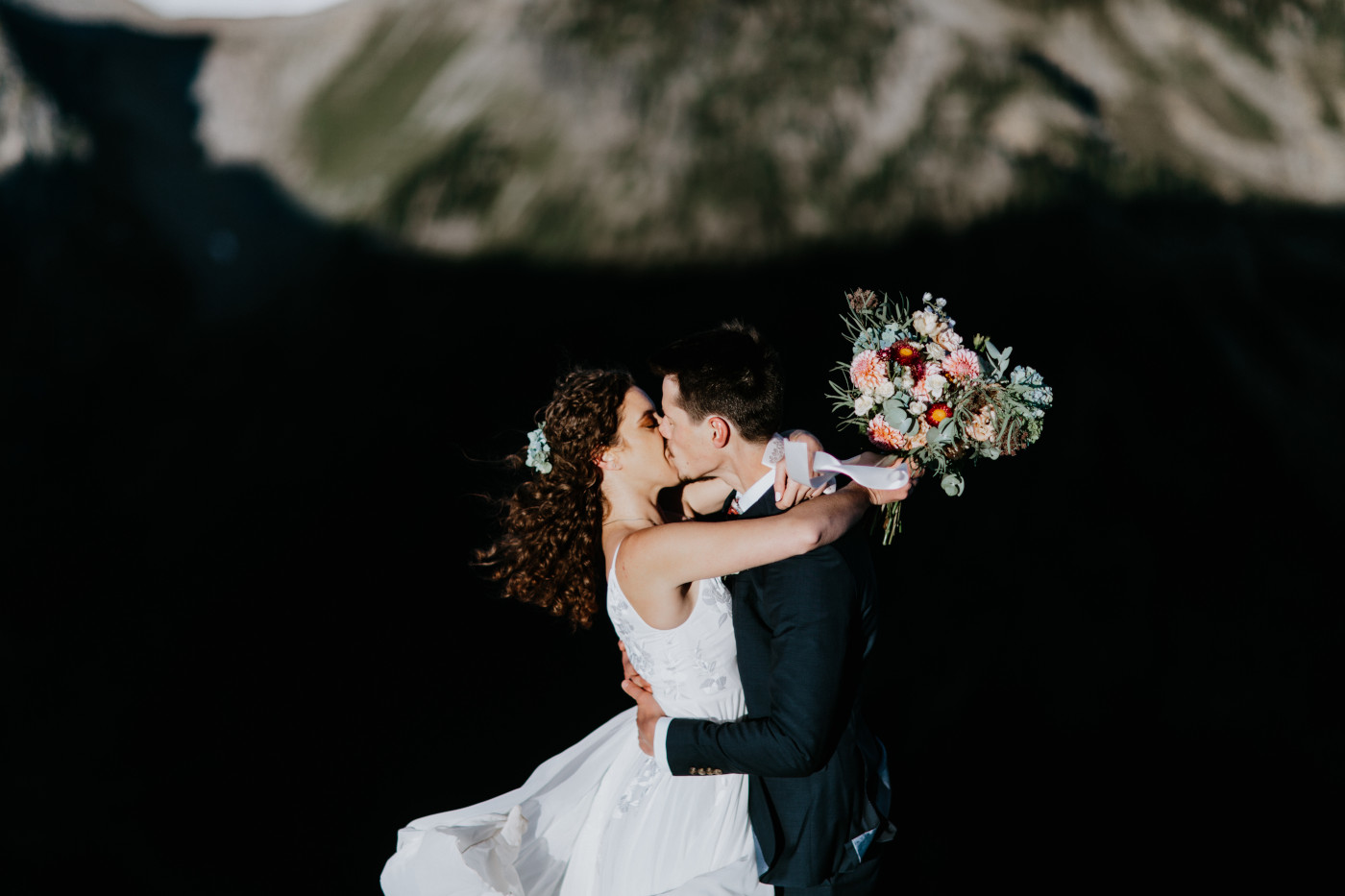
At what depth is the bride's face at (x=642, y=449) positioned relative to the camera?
2125mm

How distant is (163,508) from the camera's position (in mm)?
5121

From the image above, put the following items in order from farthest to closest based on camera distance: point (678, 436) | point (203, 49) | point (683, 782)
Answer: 1. point (203, 49)
2. point (683, 782)
3. point (678, 436)

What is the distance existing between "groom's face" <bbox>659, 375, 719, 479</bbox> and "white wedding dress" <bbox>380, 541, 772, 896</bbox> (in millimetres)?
266

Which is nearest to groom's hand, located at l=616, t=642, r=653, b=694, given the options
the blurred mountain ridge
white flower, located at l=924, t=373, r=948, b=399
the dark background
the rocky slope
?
white flower, located at l=924, t=373, r=948, b=399

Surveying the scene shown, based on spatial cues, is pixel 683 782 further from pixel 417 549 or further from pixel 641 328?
pixel 641 328

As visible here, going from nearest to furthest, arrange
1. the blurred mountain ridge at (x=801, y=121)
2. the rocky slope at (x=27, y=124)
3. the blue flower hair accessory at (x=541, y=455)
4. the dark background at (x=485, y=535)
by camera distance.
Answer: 1. the blue flower hair accessory at (x=541, y=455)
2. the dark background at (x=485, y=535)
3. the blurred mountain ridge at (x=801, y=121)
4. the rocky slope at (x=27, y=124)

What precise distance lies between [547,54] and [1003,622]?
4763mm

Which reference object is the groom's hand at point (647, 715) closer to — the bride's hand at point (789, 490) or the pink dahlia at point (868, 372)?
the bride's hand at point (789, 490)

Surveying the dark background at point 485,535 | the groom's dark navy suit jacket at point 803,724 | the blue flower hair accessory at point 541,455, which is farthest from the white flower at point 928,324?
the dark background at point 485,535

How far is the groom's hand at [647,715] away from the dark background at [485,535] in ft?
6.63

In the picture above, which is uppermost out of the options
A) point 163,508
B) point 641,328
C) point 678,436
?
point 641,328

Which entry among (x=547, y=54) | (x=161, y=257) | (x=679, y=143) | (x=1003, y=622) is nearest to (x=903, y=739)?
(x=1003, y=622)

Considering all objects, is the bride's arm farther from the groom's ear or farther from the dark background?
the dark background

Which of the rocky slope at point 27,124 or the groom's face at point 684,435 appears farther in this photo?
the rocky slope at point 27,124
